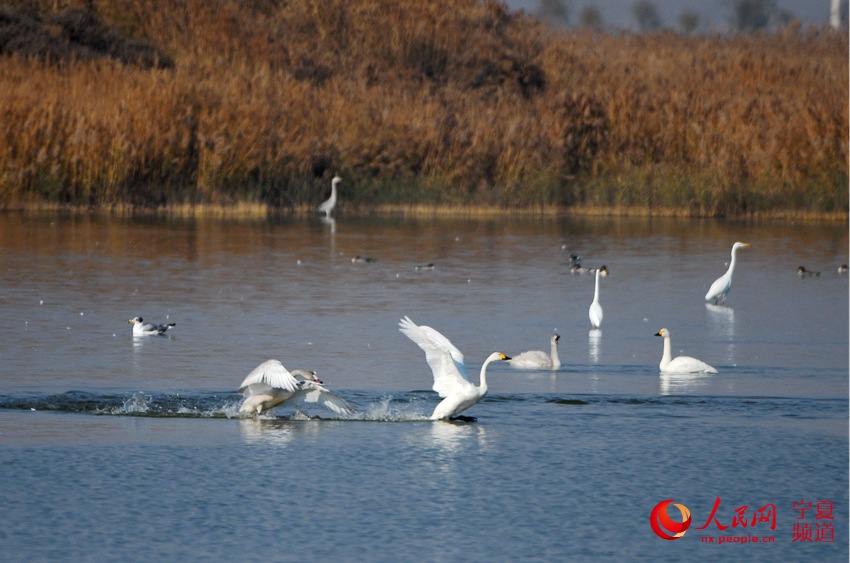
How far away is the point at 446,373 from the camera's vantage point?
29.9 feet

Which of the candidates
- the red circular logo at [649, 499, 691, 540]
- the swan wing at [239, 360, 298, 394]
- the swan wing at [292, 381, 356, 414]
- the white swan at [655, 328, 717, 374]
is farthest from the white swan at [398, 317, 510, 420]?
the white swan at [655, 328, 717, 374]

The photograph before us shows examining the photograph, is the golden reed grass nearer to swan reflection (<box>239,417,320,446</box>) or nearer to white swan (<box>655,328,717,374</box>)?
white swan (<box>655,328,717,374</box>)

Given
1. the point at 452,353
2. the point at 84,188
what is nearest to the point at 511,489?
the point at 452,353

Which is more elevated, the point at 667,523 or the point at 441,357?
the point at 441,357

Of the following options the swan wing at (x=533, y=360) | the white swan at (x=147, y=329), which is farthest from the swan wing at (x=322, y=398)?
the white swan at (x=147, y=329)

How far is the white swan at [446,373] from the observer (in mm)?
9000

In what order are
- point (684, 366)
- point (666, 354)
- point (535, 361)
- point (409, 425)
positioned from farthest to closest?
point (666, 354)
point (535, 361)
point (684, 366)
point (409, 425)

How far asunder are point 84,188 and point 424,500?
2072cm

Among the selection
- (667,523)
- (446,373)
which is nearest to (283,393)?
(446,373)

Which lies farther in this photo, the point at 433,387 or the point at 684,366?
the point at 684,366

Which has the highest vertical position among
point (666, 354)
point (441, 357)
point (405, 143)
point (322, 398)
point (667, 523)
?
point (405, 143)

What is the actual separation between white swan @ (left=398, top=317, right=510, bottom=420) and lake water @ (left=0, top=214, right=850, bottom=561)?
171 mm

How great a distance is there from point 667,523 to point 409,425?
243cm

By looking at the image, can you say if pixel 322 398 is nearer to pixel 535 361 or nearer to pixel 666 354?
pixel 535 361
